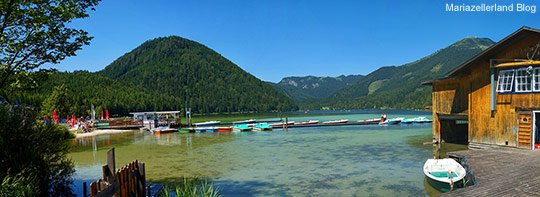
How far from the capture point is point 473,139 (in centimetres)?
1894

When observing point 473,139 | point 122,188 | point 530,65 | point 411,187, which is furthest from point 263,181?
point 530,65

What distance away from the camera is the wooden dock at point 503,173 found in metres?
8.62

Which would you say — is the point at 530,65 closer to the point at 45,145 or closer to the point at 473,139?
the point at 473,139

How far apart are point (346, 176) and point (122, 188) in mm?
11333

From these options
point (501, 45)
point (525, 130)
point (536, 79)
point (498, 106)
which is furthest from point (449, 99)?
point (536, 79)

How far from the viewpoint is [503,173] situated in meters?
10.5

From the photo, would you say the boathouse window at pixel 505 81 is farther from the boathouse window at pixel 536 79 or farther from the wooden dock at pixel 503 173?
the wooden dock at pixel 503 173

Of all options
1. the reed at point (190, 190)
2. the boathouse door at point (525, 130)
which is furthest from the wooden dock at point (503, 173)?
the reed at point (190, 190)

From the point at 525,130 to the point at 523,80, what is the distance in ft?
8.38

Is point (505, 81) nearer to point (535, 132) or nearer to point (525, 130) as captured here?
point (525, 130)

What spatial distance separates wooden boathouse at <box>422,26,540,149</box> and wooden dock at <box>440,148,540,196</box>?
2.64 metres

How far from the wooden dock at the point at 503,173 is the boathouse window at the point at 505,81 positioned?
12.6 ft

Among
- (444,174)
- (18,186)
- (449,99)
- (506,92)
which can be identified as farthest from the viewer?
(449,99)

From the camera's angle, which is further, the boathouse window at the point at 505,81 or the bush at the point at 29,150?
the boathouse window at the point at 505,81
